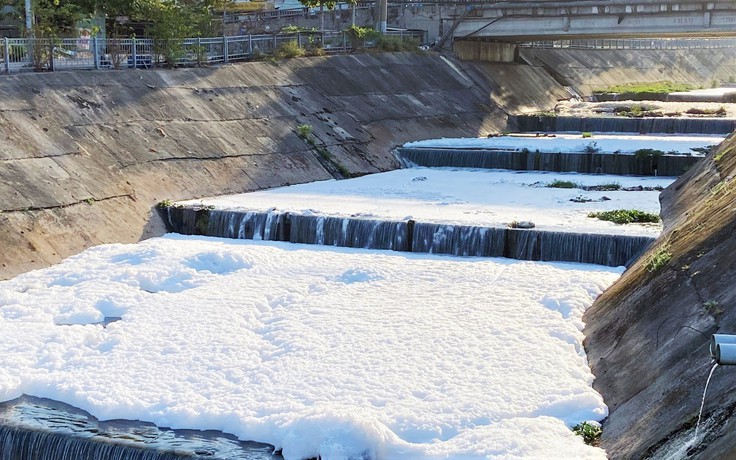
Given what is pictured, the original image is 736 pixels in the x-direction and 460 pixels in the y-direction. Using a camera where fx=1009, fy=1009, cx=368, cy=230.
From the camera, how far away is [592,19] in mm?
47625

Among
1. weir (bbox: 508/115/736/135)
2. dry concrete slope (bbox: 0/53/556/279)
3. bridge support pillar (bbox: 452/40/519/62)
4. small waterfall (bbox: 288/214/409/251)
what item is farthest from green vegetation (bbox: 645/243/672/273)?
bridge support pillar (bbox: 452/40/519/62)

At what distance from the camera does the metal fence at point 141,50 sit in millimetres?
28594

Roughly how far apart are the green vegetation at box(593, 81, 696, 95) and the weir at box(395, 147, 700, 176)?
84.4 feet

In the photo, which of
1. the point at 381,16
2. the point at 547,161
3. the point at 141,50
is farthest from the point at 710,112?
the point at 141,50

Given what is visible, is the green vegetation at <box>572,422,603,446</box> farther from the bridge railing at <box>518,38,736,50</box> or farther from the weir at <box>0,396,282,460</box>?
the bridge railing at <box>518,38,736,50</box>

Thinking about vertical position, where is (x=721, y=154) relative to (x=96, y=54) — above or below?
below

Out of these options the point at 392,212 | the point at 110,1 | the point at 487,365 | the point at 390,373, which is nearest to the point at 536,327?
the point at 487,365

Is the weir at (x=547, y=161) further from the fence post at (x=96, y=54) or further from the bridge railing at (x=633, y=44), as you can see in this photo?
the bridge railing at (x=633, y=44)

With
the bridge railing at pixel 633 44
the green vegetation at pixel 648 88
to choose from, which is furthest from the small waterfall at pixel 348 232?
the bridge railing at pixel 633 44

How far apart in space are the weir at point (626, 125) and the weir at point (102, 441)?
104 ft

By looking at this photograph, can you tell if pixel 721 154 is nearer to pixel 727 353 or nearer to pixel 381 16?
pixel 727 353

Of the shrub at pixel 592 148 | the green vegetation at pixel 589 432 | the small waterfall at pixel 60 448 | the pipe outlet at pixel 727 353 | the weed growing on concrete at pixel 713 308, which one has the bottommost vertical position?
the small waterfall at pixel 60 448

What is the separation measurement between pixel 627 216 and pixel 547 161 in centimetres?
1078

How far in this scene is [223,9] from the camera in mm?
64125
